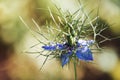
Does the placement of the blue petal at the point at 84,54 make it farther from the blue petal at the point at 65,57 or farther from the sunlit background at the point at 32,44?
the sunlit background at the point at 32,44

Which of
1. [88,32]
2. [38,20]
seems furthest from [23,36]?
[88,32]

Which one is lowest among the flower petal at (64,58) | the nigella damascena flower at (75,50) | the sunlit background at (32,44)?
the flower petal at (64,58)

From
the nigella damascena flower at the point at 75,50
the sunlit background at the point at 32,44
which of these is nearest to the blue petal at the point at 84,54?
the nigella damascena flower at the point at 75,50

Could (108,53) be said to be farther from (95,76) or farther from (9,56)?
(9,56)

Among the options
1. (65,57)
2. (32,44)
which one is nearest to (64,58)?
(65,57)

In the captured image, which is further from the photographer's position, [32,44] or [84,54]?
[32,44]

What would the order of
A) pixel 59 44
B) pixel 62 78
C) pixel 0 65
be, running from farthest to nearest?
pixel 0 65 → pixel 62 78 → pixel 59 44

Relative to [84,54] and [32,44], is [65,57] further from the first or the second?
[32,44]
